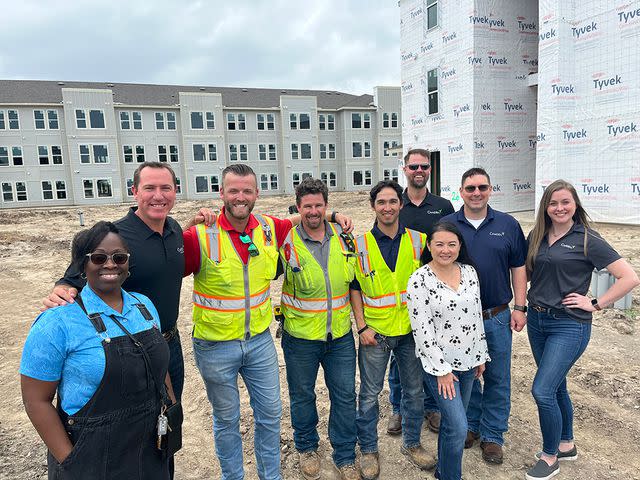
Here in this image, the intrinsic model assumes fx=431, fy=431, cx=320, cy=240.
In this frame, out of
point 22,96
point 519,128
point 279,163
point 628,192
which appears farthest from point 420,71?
point 22,96

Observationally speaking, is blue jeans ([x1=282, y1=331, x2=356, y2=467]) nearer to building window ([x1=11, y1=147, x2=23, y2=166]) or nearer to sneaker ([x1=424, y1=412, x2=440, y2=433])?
sneaker ([x1=424, y1=412, x2=440, y2=433])

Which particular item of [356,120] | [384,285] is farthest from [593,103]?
[356,120]

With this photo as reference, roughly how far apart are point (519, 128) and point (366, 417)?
20.1 meters

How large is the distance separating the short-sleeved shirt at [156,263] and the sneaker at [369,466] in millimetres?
2029

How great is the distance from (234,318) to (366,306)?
1104mm

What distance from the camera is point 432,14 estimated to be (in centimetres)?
2077

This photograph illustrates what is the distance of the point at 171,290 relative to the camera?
3088 mm

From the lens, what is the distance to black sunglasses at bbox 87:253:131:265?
2.24 m

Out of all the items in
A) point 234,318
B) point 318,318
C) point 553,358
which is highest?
point 234,318

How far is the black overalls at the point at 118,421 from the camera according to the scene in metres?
2.10

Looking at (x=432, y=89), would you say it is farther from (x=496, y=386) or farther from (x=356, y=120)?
(x=356, y=120)

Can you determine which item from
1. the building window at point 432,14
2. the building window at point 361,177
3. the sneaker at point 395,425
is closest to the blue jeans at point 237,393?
the sneaker at point 395,425

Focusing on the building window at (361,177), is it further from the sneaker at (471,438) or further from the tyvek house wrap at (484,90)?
the sneaker at (471,438)

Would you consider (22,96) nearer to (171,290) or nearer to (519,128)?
(519,128)
